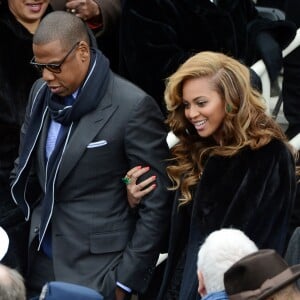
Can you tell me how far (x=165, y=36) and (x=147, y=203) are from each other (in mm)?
1101

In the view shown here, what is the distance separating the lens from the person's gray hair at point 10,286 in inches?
126

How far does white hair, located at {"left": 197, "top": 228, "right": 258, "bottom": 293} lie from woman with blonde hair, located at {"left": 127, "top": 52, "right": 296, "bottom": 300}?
634mm

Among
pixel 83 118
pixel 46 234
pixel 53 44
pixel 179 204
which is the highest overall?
pixel 53 44

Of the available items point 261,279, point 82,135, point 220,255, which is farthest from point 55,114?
point 261,279

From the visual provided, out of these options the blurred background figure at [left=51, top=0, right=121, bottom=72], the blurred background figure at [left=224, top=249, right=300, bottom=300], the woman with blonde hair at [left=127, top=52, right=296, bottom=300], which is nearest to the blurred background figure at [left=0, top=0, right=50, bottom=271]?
the blurred background figure at [left=51, top=0, right=121, bottom=72]

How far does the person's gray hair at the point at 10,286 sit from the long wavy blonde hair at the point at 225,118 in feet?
3.52

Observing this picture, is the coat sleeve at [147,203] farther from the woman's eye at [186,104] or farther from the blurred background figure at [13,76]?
the blurred background figure at [13,76]

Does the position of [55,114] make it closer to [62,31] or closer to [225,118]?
[62,31]

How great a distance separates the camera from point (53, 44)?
415 cm

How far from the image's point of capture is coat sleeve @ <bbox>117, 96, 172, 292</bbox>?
423 cm

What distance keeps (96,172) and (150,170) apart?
0.79 ft

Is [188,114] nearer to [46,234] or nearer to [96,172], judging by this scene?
[96,172]

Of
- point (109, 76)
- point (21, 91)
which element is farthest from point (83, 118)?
point (21, 91)

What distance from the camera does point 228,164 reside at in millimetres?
4102
